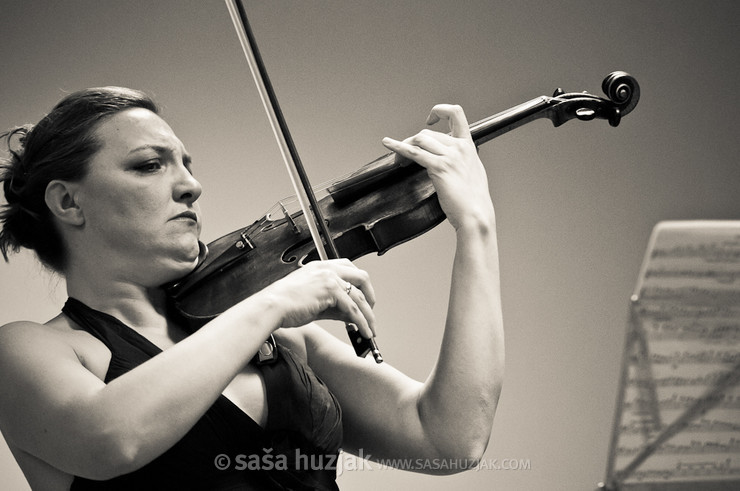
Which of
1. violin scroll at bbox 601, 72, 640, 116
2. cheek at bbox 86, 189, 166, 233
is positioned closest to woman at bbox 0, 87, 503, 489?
cheek at bbox 86, 189, 166, 233

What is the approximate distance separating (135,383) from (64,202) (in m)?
0.33

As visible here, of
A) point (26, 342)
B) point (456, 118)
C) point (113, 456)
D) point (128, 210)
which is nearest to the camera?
point (113, 456)

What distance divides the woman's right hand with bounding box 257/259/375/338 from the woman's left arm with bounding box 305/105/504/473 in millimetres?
170

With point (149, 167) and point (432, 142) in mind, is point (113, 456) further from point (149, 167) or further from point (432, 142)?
point (432, 142)

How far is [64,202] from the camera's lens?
106cm

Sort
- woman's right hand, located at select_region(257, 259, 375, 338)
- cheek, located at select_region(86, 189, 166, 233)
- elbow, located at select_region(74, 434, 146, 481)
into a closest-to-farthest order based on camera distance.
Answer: elbow, located at select_region(74, 434, 146, 481) < woman's right hand, located at select_region(257, 259, 375, 338) < cheek, located at select_region(86, 189, 166, 233)

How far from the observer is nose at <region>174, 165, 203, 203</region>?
3.47 feet

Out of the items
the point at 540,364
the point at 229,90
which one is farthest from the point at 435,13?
the point at 540,364

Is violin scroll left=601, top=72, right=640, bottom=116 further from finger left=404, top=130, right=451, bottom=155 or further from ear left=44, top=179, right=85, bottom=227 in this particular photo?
ear left=44, top=179, right=85, bottom=227

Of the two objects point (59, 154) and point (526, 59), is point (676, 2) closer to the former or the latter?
point (526, 59)

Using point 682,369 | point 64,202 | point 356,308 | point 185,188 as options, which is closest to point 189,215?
point 185,188

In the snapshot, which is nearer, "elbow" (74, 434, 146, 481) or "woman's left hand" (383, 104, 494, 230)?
"elbow" (74, 434, 146, 481)

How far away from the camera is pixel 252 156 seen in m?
1.91

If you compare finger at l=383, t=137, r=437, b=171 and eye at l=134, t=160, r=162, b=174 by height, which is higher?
eye at l=134, t=160, r=162, b=174
